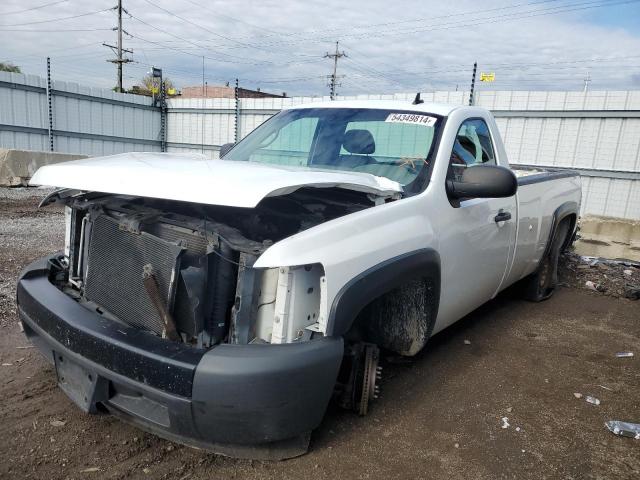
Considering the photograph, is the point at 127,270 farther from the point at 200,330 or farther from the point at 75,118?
the point at 75,118

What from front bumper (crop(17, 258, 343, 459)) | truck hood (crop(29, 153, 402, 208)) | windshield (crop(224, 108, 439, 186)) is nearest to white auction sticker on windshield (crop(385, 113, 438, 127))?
windshield (crop(224, 108, 439, 186))

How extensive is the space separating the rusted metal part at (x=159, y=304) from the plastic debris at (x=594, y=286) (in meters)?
5.69

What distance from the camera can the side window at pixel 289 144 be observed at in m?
3.76

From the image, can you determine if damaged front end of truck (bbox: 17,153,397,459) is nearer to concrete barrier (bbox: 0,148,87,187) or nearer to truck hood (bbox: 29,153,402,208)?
truck hood (bbox: 29,153,402,208)

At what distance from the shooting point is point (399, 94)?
11.3 meters

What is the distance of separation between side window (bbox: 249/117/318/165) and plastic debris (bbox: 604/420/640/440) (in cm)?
263

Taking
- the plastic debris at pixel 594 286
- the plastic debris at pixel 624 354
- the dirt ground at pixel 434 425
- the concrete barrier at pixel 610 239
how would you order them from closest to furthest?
the dirt ground at pixel 434 425, the plastic debris at pixel 624 354, the plastic debris at pixel 594 286, the concrete barrier at pixel 610 239

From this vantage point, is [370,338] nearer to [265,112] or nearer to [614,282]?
[614,282]

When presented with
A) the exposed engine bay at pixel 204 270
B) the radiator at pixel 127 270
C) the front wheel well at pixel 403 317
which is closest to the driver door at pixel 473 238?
the front wheel well at pixel 403 317

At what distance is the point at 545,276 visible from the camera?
546 cm

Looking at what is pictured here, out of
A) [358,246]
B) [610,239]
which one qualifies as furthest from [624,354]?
[610,239]

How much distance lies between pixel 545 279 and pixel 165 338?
4.54 meters

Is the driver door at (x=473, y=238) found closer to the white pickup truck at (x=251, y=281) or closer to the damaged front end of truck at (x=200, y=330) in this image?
the white pickup truck at (x=251, y=281)

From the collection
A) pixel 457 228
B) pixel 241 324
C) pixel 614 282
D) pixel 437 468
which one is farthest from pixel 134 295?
pixel 614 282
